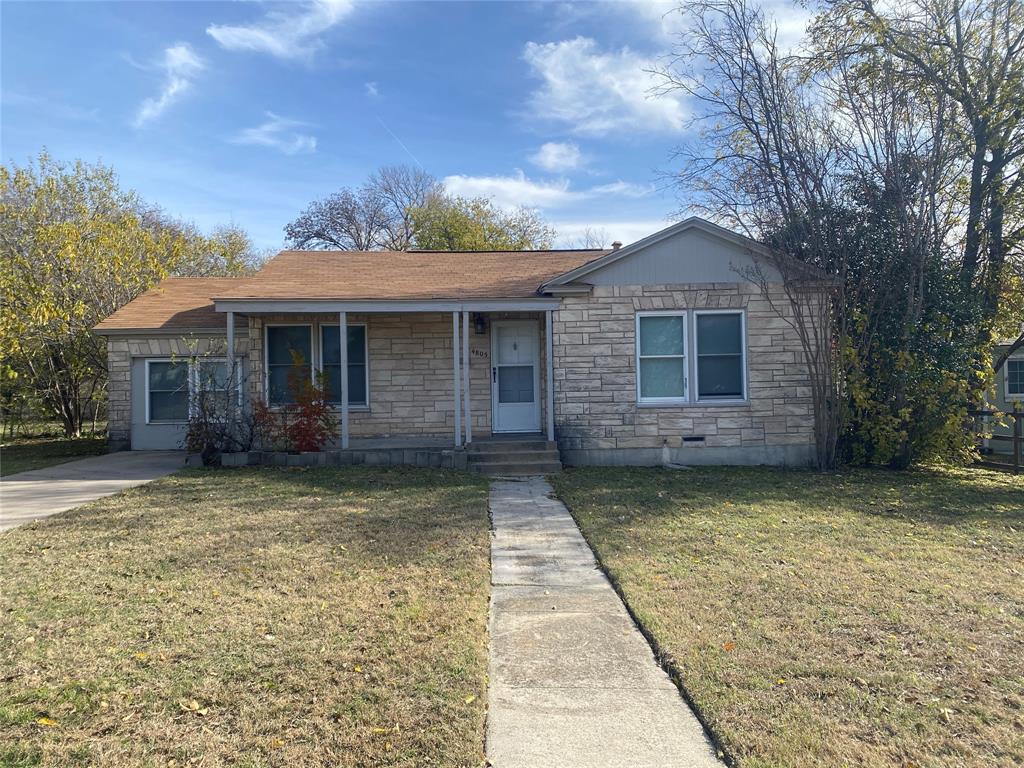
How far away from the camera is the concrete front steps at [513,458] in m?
10.8

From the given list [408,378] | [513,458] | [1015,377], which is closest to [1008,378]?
[1015,377]

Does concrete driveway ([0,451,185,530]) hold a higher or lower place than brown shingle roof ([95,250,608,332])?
Result: lower

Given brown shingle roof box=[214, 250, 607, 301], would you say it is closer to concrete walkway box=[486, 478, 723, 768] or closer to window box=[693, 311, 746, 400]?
window box=[693, 311, 746, 400]

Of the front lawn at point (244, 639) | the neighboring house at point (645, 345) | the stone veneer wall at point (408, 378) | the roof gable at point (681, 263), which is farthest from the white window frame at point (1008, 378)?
the front lawn at point (244, 639)

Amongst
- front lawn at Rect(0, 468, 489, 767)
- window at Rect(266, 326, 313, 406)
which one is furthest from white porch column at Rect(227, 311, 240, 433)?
front lawn at Rect(0, 468, 489, 767)

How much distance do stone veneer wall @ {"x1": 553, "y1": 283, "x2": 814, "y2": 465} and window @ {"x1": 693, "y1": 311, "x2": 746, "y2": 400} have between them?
0.17m

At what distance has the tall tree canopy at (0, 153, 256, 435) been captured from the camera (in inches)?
591

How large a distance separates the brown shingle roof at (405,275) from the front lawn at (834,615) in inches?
198

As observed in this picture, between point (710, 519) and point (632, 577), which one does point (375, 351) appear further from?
point (632, 577)

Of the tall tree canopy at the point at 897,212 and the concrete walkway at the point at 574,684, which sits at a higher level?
the tall tree canopy at the point at 897,212

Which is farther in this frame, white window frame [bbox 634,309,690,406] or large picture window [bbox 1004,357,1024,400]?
large picture window [bbox 1004,357,1024,400]

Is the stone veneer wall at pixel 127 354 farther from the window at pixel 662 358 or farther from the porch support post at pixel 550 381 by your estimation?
the window at pixel 662 358

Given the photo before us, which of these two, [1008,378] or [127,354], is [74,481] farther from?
[1008,378]

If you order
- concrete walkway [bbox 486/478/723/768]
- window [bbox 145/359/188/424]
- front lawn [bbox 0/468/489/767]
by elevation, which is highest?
window [bbox 145/359/188/424]
